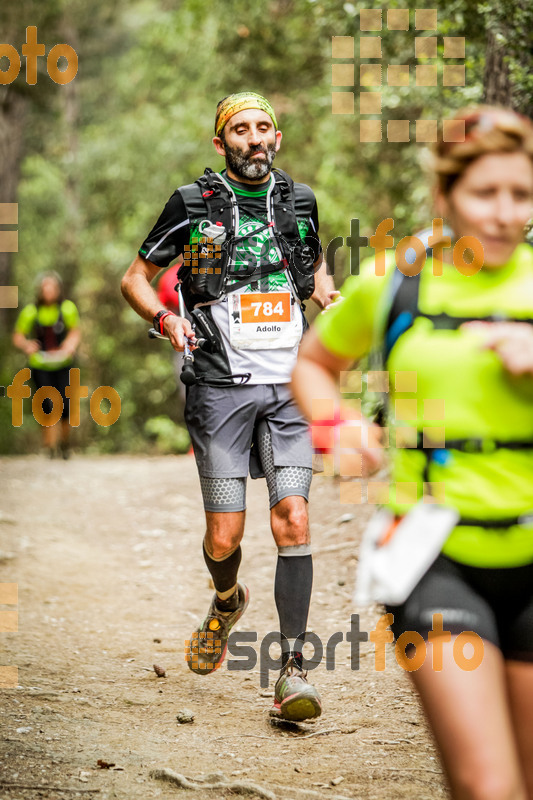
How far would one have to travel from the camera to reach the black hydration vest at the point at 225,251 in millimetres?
4551

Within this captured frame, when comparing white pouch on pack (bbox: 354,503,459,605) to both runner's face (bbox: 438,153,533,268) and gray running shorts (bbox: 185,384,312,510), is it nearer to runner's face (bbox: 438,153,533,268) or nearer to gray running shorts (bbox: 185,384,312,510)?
runner's face (bbox: 438,153,533,268)

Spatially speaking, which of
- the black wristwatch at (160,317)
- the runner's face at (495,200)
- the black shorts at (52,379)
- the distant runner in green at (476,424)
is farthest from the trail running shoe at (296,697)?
the black shorts at (52,379)

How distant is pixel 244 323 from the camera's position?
4566 mm

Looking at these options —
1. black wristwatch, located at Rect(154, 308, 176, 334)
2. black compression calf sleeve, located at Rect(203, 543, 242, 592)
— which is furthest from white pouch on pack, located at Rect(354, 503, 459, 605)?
black compression calf sleeve, located at Rect(203, 543, 242, 592)

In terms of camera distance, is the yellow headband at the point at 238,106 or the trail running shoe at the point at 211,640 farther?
the trail running shoe at the point at 211,640

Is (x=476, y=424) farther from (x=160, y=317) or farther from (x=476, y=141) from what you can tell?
(x=160, y=317)

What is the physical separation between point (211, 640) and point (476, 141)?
3.27 m

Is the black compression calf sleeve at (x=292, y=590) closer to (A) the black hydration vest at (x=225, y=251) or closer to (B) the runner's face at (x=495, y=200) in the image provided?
(A) the black hydration vest at (x=225, y=251)

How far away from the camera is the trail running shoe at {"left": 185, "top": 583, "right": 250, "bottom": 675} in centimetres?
497

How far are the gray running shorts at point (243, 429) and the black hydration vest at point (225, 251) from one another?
0.45 metres

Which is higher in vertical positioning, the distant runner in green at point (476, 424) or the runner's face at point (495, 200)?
the runner's face at point (495, 200)

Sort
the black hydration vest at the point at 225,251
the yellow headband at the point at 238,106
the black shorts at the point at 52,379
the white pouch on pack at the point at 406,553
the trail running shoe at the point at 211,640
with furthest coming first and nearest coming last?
1. the black shorts at the point at 52,379
2. the trail running shoe at the point at 211,640
3. the yellow headband at the point at 238,106
4. the black hydration vest at the point at 225,251
5. the white pouch on pack at the point at 406,553

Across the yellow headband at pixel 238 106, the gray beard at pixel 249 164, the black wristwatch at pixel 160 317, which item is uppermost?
the yellow headband at pixel 238 106

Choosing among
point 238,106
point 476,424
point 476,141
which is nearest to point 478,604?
point 476,424
